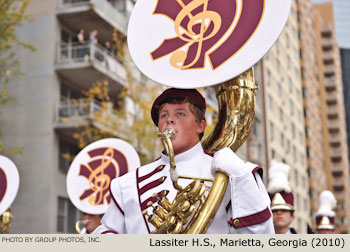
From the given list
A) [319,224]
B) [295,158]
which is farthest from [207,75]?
[295,158]

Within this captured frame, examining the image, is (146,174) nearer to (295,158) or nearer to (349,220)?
(295,158)

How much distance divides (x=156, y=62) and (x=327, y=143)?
74719mm

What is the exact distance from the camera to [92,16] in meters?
22.5

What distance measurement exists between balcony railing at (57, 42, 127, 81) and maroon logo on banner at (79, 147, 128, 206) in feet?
48.3

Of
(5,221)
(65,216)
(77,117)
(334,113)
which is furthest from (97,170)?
(334,113)

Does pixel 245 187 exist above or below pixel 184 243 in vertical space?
above

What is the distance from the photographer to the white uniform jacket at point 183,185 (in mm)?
3055

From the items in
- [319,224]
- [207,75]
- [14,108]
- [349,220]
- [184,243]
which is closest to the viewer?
[184,243]

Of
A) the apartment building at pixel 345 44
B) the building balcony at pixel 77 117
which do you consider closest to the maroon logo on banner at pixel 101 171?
the building balcony at pixel 77 117

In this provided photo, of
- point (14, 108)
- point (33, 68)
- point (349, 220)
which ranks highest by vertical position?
point (33, 68)

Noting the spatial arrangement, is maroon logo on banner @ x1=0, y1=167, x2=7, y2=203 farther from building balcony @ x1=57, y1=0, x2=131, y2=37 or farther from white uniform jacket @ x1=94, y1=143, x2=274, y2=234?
building balcony @ x1=57, y1=0, x2=131, y2=37

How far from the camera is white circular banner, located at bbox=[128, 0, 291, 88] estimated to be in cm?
327

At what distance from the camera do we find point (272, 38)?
128 inches

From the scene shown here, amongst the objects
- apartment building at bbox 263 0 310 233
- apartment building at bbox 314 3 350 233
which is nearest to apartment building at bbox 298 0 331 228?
apartment building at bbox 263 0 310 233
